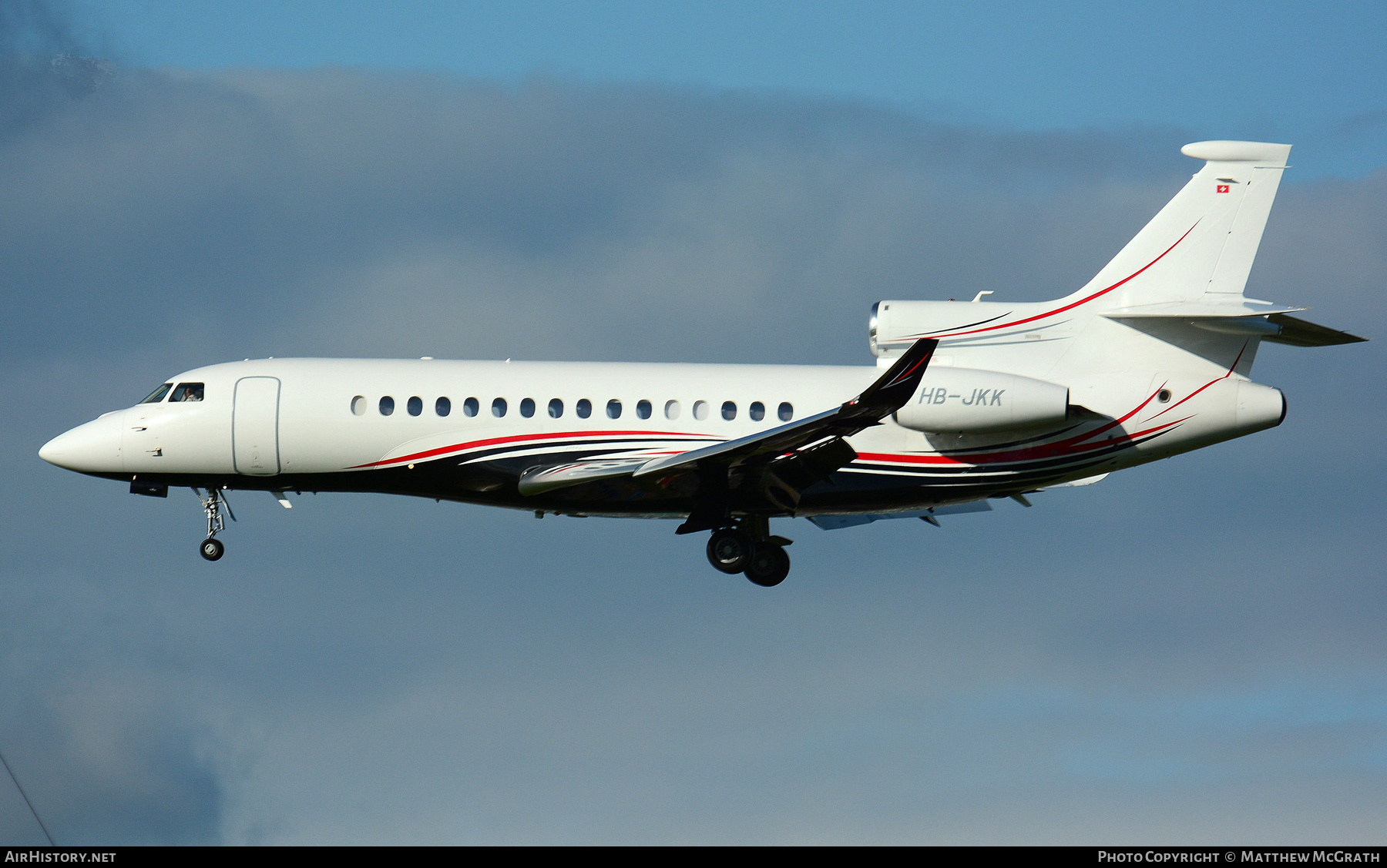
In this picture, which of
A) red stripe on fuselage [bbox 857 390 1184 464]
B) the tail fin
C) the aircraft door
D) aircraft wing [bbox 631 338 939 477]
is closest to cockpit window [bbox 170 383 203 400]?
the aircraft door

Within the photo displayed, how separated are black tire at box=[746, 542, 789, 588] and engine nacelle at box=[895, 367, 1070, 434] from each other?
3933 mm

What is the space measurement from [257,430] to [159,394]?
247 cm

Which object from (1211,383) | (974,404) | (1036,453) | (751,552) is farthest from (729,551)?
(1211,383)

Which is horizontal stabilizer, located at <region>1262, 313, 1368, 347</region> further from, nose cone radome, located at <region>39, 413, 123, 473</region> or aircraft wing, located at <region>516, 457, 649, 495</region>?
nose cone radome, located at <region>39, 413, 123, 473</region>

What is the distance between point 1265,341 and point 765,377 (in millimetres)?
8961

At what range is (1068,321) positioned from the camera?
2989 cm

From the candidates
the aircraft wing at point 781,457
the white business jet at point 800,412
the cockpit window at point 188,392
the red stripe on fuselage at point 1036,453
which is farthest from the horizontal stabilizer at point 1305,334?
the cockpit window at point 188,392

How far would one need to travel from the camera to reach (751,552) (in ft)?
100.0

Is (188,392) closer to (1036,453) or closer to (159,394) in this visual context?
(159,394)
